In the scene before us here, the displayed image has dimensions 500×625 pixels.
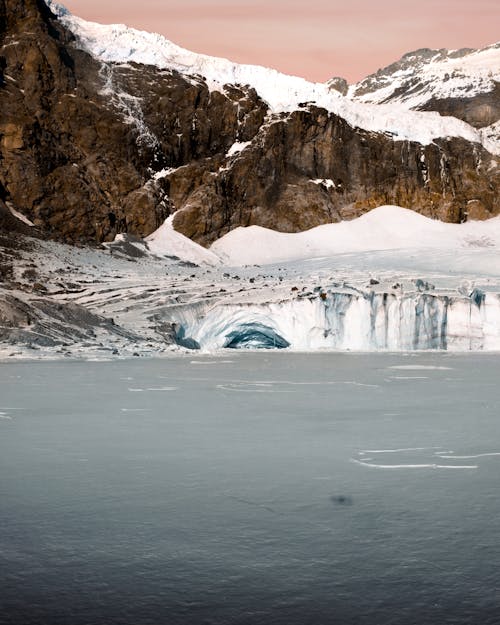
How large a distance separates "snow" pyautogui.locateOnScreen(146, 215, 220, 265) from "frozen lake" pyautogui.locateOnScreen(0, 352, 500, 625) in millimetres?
33669

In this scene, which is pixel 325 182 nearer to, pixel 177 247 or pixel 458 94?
pixel 177 247

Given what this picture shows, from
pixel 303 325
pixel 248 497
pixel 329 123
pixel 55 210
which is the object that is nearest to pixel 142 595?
pixel 248 497

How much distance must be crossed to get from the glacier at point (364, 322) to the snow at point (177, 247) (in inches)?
743

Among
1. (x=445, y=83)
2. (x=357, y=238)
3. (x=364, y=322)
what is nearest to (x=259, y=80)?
(x=357, y=238)

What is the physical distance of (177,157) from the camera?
49.5m

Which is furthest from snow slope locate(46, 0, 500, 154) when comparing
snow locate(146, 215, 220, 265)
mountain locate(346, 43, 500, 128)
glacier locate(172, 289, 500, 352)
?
glacier locate(172, 289, 500, 352)

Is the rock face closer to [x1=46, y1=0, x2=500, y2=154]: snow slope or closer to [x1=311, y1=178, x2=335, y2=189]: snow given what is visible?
[x1=311, y1=178, x2=335, y2=189]: snow

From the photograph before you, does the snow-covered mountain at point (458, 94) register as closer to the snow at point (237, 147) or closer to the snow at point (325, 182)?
the snow at point (325, 182)

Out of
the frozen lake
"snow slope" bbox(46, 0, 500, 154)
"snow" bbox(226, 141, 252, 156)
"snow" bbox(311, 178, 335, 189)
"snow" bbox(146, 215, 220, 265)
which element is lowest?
the frozen lake

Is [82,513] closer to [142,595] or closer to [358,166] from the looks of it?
[142,595]

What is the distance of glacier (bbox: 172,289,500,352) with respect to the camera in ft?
76.2

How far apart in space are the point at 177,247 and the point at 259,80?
1702cm

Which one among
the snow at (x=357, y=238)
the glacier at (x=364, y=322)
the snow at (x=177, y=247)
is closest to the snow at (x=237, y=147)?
the snow at (x=357, y=238)

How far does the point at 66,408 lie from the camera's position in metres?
8.66
